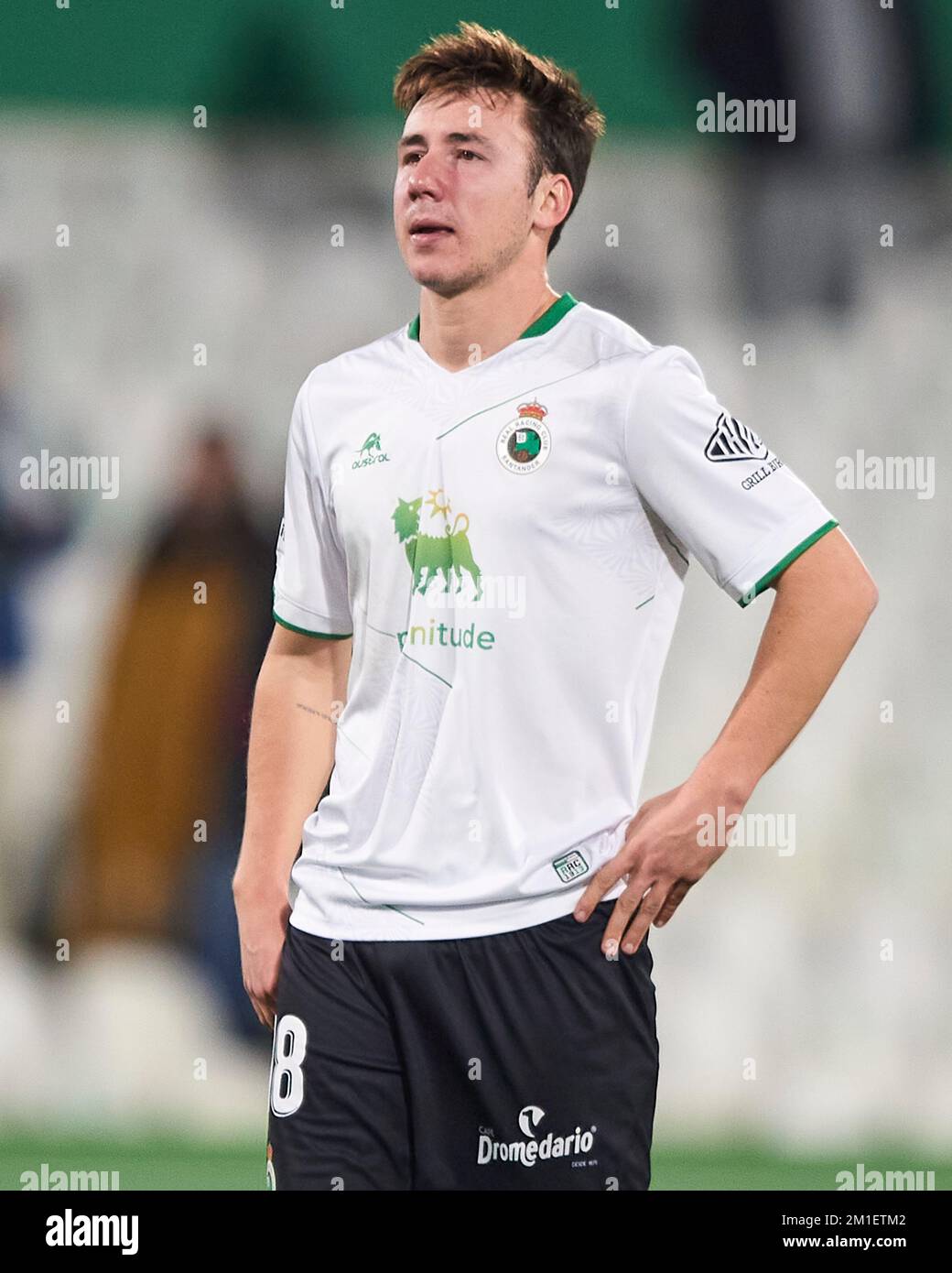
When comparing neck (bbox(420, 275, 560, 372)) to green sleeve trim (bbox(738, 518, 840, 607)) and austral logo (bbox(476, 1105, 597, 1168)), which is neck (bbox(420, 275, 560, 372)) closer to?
green sleeve trim (bbox(738, 518, 840, 607))

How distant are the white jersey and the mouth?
0.70ft

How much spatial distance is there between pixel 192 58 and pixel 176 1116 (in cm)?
285

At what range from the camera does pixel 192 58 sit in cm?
438

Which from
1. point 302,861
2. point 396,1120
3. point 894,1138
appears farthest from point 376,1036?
point 894,1138

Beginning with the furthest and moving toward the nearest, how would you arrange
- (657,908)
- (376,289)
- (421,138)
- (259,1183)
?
(376,289) → (259,1183) → (421,138) → (657,908)

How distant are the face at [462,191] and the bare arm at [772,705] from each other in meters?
0.61

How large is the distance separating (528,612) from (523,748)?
17 cm

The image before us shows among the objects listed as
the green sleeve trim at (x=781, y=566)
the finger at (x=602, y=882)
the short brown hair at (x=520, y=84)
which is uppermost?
the short brown hair at (x=520, y=84)

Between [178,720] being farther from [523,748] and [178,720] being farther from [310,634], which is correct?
[523,748]

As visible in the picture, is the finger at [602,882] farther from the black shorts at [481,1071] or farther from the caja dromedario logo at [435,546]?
the caja dromedario logo at [435,546]

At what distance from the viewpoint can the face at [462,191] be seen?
2.15 meters

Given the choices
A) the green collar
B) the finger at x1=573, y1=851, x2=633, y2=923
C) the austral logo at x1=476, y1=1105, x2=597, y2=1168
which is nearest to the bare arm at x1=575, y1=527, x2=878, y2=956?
the finger at x1=573, y1=851, x2=633, y2=923

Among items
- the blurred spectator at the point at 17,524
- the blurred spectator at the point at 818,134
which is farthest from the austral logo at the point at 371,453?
the blurred spectator at the point at 818,134

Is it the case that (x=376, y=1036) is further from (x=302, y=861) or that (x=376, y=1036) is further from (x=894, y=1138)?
(x=894, y=1138)
